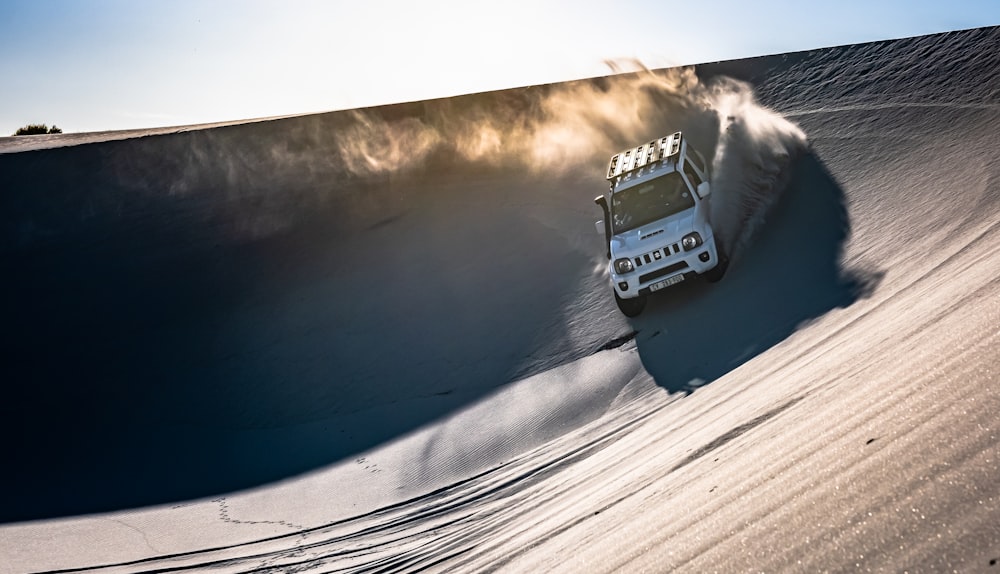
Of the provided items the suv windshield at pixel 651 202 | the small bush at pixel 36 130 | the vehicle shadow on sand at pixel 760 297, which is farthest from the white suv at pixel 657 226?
the small bush at pixel 36 130

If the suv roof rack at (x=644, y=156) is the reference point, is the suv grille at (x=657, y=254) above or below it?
below

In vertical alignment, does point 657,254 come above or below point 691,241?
below

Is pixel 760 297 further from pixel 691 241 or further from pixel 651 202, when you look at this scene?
pixel 651 202

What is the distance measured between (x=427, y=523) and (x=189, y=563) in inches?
113

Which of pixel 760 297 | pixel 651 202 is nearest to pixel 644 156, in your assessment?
pixel 651 202

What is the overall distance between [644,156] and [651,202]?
1.09 m

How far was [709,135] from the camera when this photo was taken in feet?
62.4

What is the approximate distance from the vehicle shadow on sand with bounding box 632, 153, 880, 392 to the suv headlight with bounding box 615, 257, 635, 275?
0.81 metres

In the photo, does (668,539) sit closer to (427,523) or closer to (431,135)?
(427,523)

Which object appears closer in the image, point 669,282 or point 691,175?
point 669,282

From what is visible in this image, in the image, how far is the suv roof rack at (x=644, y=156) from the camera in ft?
45.6

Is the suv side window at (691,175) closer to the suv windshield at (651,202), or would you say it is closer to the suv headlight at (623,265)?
the suv windshield at (651,202)

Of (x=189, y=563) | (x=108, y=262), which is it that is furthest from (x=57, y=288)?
(x=189, y=563)

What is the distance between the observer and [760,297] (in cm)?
1186
